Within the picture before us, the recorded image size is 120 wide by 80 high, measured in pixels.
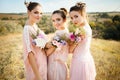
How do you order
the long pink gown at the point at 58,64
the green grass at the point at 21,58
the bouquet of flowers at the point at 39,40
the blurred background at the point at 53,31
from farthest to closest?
the blurred background at the point at 53,31 → the green grass at the point at 21,58 → the long pink gown at the point at 58,64 → the bouquet of flowers at the point at 39,40

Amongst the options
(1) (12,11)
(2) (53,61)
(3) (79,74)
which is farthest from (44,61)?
(1) (12,11)

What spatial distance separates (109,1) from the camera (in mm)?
6875

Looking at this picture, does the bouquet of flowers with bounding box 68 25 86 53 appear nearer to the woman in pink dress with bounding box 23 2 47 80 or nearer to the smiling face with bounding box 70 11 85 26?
the smiling face with bounding box 70 11 85 26

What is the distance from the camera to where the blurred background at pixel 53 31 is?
5.73m

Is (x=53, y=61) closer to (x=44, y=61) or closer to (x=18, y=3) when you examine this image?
(x=44, y=61)

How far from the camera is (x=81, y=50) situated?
3.19m

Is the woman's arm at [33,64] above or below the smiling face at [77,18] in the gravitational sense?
below

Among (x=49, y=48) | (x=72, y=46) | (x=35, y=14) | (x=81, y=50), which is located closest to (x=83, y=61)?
(x=81, y=50)

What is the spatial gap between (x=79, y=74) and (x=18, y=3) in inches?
133

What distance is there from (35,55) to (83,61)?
22.7 inches

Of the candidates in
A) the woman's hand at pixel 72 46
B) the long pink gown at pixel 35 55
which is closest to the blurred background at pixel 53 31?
the long pink gown at pixel 35 55

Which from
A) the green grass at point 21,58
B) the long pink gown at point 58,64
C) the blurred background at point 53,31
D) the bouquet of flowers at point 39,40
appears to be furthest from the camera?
the blurred background at point 53,31

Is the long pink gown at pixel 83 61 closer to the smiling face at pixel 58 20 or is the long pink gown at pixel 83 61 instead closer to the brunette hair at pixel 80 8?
the brunette hair at pixel 80 8

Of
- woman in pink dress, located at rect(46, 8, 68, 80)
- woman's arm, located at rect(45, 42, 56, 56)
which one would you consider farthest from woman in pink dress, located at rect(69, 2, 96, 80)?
woman's arm, located at rect(45, 42, 56, 56)
